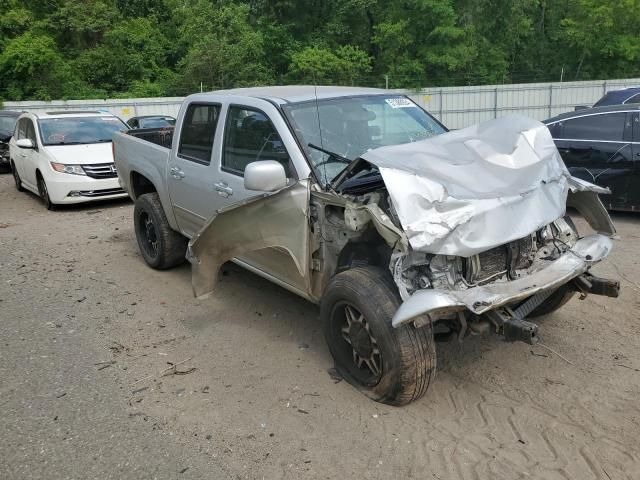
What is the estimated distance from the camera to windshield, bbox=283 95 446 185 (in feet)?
13.5

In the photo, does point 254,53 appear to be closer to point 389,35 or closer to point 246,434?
point 389,35

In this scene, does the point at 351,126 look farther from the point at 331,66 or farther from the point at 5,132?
the point at 331,66

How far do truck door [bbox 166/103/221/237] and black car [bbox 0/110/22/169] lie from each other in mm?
12581

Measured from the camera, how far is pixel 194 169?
515 cm

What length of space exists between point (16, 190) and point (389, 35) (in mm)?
24674

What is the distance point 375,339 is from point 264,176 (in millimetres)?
1226

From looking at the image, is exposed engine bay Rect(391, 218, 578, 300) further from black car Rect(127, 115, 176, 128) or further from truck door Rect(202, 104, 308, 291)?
black car Rect(127, 115, 176, 128)

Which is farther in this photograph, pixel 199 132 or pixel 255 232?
pixel 199 132

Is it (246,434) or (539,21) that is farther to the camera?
(539,21)

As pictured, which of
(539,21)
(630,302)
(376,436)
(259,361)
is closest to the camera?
(376,436)

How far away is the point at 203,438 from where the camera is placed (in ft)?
11.1

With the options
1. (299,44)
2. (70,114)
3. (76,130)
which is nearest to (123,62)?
(299,44)

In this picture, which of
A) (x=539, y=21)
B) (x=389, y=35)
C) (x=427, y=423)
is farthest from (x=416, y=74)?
(x=427, y=423)

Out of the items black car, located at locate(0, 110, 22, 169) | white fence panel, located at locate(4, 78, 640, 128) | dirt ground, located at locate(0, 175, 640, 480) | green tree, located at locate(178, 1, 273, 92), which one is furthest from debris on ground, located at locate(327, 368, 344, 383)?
green tree, located at locate(178, 1, 273, 92)
